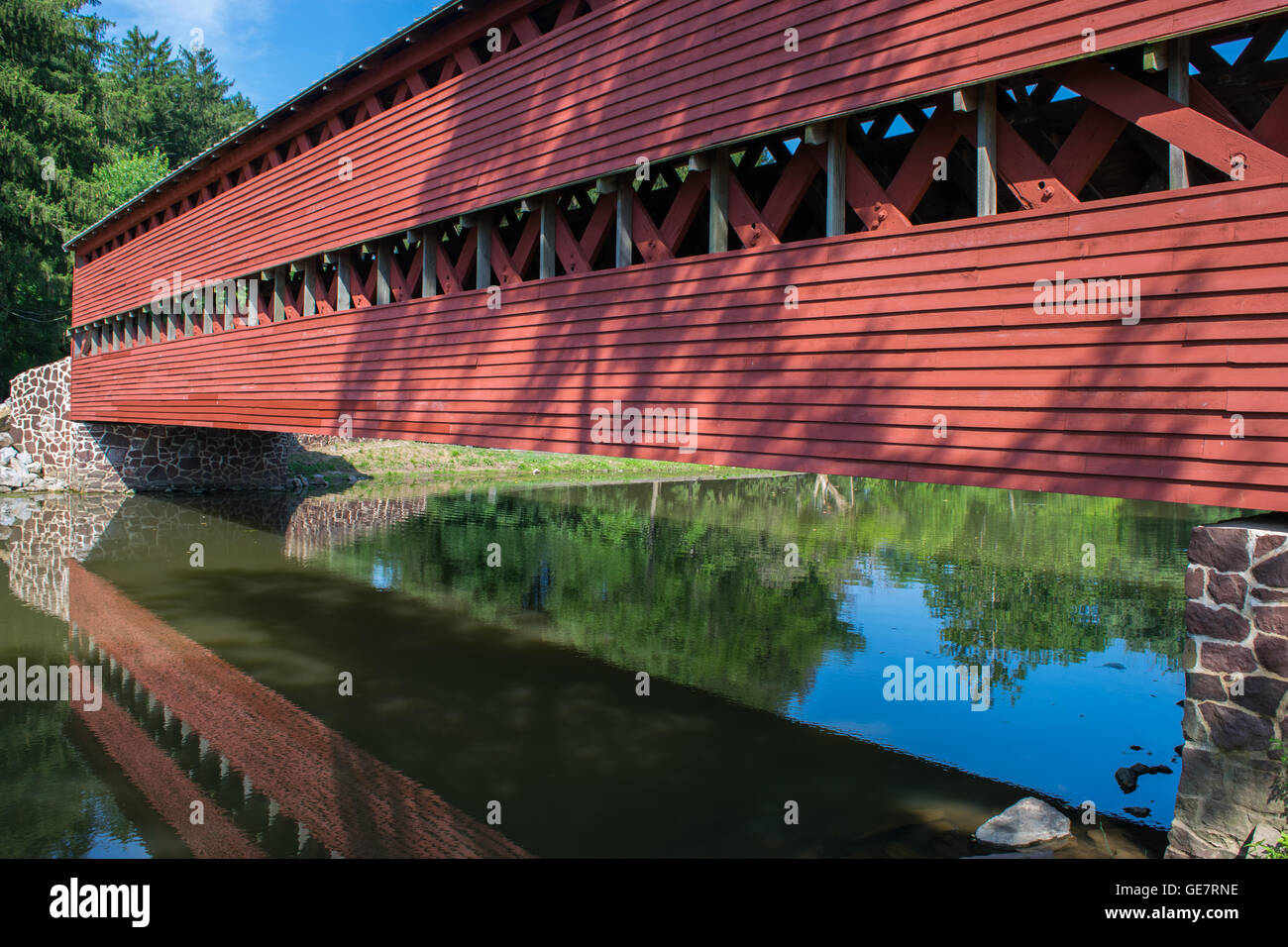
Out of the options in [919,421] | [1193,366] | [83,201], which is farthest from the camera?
[83,201]

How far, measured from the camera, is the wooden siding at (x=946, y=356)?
4531 millimetres

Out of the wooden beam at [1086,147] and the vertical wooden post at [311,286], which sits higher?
the vertical wooden post at [311,286]

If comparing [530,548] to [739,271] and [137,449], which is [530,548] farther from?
[137,449]

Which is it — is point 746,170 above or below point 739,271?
above

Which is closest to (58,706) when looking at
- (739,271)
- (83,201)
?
(739,271)

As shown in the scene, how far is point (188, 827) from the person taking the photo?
534 centimetres

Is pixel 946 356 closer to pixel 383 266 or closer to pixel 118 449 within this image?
pixel 383 266

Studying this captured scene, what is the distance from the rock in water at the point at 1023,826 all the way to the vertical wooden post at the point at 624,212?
5171 mm

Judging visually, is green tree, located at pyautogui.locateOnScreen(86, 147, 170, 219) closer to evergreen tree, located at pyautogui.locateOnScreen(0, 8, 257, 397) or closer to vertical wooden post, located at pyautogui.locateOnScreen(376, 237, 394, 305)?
evergreen tree, located at pyautogui.locateOnScreen(0, 8, 257, 397)

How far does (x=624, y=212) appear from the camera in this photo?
311 inches

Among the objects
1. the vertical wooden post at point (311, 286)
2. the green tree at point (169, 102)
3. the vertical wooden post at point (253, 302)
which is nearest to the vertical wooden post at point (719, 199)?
the vertical wooden post at point (311, 286)

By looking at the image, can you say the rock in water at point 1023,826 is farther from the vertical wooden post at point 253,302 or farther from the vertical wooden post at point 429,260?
the vertical wooden post at point 253,302

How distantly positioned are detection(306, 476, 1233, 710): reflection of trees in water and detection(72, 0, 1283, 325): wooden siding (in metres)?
4.75

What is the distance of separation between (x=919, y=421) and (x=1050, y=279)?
1.10 metres
